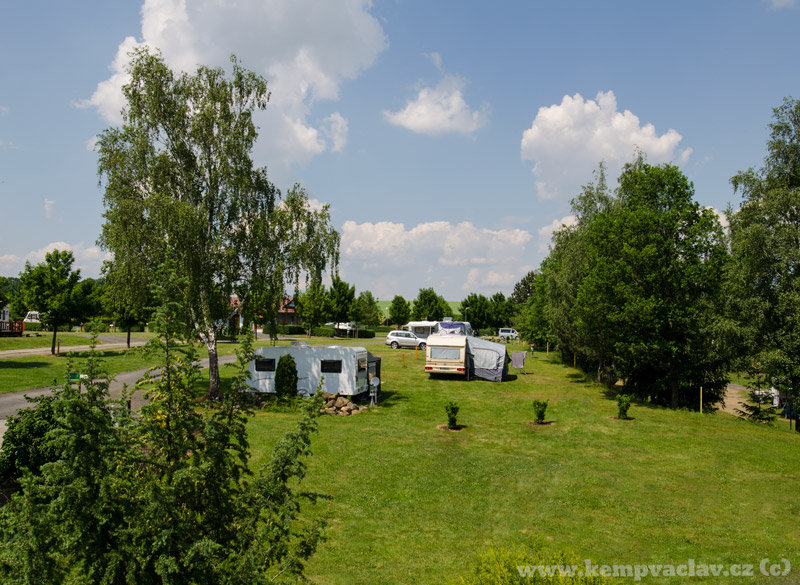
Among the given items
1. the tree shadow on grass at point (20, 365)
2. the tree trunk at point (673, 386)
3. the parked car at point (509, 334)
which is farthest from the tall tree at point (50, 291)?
the parked car at point (509, 334)

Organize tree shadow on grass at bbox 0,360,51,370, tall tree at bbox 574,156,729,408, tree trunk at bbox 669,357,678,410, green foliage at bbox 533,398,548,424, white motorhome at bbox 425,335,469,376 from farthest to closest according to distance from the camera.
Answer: white motorhome at bbox 425,335,469,376, tree shadow on grass at bbox 0,360,51,370, tree trunk at bbox 669,357,678,410, tall tree at bbox 574,156,729,408, green foliage at bbox 533,398,548,424

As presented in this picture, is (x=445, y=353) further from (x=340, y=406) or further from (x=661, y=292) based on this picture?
(x=661, y=292)

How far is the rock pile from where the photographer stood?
1989 centimetres

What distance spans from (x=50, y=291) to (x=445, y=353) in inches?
1010

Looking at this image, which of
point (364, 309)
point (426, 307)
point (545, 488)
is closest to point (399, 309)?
point (426, 307)

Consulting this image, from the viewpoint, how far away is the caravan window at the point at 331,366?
70.2 feet

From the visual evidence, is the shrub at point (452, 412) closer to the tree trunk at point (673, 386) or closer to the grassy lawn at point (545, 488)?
the grassy lawn at point (545, 488)

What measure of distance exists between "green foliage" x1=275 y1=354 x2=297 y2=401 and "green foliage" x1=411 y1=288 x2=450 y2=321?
62.6 metres

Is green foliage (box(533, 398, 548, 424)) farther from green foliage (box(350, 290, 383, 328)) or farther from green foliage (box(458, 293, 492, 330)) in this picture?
green foliage (box(458, 293, 492, 330))

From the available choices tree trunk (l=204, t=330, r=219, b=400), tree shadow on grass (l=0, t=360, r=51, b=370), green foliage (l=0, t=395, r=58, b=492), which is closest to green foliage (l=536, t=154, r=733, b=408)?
tree trunk (l=204, t=330, r=219, b=400)

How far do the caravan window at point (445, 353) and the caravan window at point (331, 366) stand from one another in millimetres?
9647

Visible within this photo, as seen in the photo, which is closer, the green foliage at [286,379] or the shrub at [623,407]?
the shrub at [623,407]

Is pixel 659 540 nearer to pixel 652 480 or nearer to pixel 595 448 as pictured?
pixel 652 480

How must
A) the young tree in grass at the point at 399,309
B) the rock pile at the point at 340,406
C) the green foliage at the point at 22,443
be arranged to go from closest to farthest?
1. the green foliage at the point at 22,443
2. the rock pile at the point at 340,406
3. the young tree in grass at the point at 399,309
